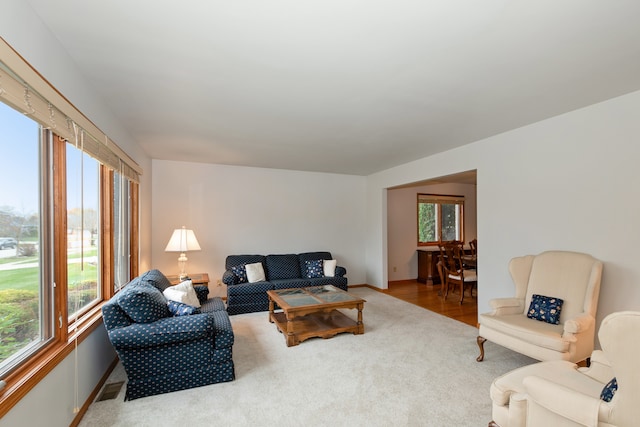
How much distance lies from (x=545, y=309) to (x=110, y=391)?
12.9ft

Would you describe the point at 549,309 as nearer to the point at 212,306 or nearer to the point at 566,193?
the point at 566,193

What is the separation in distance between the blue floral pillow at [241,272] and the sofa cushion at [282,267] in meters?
0.47

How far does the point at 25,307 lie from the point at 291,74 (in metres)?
2.21

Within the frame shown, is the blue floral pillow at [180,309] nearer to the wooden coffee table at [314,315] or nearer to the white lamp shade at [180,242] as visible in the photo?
the wooden coffee table at [314,315]

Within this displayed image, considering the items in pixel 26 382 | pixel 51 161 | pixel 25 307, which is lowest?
pixel 26 382

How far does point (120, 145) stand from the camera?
317 centimetres

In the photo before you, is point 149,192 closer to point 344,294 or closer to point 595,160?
point 344,294

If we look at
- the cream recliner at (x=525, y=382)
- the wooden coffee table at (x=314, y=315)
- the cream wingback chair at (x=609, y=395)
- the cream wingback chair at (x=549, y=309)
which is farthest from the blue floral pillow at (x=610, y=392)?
the wooden coffee table at (x=314, y=315)

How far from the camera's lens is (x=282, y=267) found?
17.5 ft

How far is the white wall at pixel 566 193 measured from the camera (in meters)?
2.57

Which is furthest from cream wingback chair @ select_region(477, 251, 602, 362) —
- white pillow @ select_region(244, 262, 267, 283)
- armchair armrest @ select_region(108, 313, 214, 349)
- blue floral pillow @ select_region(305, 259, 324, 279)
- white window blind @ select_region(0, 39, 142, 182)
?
white window blind @ select_region(0, 39, 142, 182)

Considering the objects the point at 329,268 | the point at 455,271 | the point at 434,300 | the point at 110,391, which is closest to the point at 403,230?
the point at 455,271

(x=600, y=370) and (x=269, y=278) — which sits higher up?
(x=600, y=370)

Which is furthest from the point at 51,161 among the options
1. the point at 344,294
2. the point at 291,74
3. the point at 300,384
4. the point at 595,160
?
the point at 595,160
